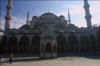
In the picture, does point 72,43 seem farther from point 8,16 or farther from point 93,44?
point 8,16

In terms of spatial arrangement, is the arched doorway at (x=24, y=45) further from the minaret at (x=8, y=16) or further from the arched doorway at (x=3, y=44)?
the minaret at (x=8, y=16)

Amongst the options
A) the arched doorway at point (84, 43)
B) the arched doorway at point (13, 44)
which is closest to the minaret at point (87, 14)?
the arched doorway at point (84, 43)

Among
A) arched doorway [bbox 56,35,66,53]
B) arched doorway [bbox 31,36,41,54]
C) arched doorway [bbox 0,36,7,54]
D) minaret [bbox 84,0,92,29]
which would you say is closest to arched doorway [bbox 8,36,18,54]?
arched doorway [bbox 0,36,7,54]

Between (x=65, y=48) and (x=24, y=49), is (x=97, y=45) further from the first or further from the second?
(x=24, y=49)

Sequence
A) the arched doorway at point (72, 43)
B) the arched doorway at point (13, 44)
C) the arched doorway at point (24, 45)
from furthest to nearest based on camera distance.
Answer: the arched doorway at point (72, 43)
the arched doorway at point (24, 45)
the arched doorway at point (13, 44)

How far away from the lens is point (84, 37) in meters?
33.1

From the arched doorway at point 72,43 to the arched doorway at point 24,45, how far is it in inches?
616

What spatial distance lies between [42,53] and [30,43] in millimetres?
14147

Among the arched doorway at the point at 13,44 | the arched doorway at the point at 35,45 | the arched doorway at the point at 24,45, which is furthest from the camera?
the arched doorway at the point at 35,45

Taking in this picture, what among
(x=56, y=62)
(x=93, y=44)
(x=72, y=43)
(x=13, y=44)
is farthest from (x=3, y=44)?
(x=93, y=44)

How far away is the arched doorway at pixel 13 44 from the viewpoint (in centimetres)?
3182

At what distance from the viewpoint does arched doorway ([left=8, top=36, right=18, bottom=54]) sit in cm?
3182

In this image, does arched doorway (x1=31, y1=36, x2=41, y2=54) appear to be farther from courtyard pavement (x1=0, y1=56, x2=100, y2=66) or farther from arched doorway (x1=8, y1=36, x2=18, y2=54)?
courtyard pavement (x1=0, y1=56, x2=100, y2=66)

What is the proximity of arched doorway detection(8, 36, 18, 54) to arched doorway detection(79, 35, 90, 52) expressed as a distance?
24.2 m
